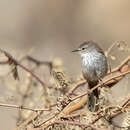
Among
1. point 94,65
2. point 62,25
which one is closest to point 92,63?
point 94,65

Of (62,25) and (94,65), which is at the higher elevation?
(62,25)

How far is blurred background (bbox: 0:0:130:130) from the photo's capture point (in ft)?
31.7

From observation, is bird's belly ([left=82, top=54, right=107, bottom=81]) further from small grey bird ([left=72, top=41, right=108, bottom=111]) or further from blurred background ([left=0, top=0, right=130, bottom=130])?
blurred background ([left=0, top=0, right=130, bottom=130])

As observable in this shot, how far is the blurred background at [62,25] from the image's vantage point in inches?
380

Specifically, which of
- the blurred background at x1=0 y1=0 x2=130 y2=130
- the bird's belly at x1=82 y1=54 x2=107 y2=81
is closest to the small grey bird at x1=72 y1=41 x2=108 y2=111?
the bird's belly at x1=82 y1=54 x2=107 y2=81

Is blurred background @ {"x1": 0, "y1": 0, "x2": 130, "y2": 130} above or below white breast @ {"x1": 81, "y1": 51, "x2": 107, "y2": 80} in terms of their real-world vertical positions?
above

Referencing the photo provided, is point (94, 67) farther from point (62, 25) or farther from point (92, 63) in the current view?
point (62, 25)

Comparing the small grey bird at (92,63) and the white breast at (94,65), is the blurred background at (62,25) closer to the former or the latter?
the small grey bird at (92,63)

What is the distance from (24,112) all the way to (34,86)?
0.38 m

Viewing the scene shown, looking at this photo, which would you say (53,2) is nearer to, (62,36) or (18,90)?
(62,36)

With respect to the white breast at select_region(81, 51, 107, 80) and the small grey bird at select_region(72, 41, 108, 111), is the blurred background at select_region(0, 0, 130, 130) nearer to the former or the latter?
the small grey bird at select_region(72, 41, 108, 111)

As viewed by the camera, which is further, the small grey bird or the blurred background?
the blurred background

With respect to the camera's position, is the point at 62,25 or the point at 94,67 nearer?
the point at 94,67

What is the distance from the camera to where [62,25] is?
1034 centimetres
